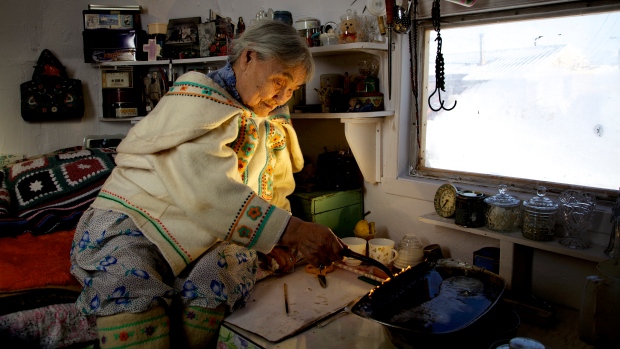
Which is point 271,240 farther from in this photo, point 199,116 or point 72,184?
point 72,184

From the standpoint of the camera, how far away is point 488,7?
163 centimetres

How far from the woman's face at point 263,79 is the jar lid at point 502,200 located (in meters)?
0.76

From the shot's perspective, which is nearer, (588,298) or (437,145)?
(588,298)

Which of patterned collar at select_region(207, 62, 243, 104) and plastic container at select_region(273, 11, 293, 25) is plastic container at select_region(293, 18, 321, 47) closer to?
plastic container at select_region(273, 11, 293, 25)

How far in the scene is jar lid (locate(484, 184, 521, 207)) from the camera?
1566 mm

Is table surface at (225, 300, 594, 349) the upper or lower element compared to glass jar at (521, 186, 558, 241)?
lower

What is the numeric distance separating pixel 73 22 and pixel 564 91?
104 inches

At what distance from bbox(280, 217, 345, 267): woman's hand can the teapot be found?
66cm

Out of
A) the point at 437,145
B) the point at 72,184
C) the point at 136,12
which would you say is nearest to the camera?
the point at 437,145

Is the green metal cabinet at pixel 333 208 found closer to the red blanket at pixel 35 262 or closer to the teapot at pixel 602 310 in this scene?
the red blanket at pixel 35 262

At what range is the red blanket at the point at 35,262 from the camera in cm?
152

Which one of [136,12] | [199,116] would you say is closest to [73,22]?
[136,12]

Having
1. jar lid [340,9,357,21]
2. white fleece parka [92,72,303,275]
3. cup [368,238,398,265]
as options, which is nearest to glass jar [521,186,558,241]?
cup [368,238,398,265]

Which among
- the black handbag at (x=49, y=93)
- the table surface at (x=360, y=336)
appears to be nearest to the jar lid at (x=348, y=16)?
the table surface at (x=360, y=336)
